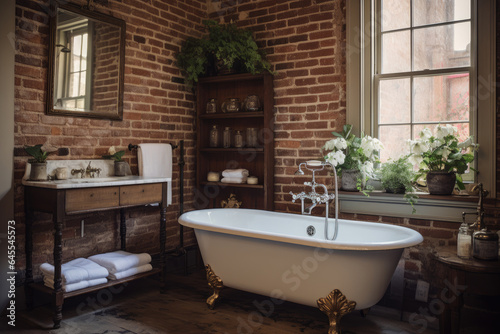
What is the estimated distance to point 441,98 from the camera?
315 cm

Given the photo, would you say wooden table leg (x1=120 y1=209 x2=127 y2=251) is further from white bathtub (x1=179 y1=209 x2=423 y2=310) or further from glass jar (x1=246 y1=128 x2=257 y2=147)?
glass jar (x1=246 y1=128 x2=257 y2=147)

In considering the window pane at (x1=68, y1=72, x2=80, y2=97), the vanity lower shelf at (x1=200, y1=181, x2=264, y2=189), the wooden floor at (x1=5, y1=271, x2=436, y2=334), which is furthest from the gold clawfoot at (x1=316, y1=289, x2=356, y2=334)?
the window pane at (x1=68, y1=72, x2=80, y2=97)

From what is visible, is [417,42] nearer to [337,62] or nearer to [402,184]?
[337,62]

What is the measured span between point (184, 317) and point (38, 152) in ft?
4.93

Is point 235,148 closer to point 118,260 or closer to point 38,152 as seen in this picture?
point 118,260

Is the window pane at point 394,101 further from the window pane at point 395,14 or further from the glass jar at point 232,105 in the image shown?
the glass jar at point 232,105

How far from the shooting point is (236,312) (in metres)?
2.90

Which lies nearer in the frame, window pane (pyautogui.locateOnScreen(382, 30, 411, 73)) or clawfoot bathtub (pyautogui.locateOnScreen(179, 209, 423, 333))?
clawfoot bathtub (pyautogui.locateOnScreen(179, 209, 423, 333))

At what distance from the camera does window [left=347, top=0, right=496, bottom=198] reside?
2865 mm

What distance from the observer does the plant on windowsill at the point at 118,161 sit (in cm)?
329

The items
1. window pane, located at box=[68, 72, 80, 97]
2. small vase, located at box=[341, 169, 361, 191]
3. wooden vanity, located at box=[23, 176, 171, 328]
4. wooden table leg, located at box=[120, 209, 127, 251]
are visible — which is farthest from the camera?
wooden table leg, located at box=[120, 209, 127, 251]

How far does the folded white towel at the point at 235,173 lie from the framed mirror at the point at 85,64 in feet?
3.63

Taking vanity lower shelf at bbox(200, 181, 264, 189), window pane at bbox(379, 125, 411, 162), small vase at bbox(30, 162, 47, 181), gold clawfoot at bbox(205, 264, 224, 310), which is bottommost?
gold clawfoot at bbox(205, 264, 224, 310)

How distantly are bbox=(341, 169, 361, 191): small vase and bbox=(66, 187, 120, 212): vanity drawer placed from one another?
1776 millimetres
